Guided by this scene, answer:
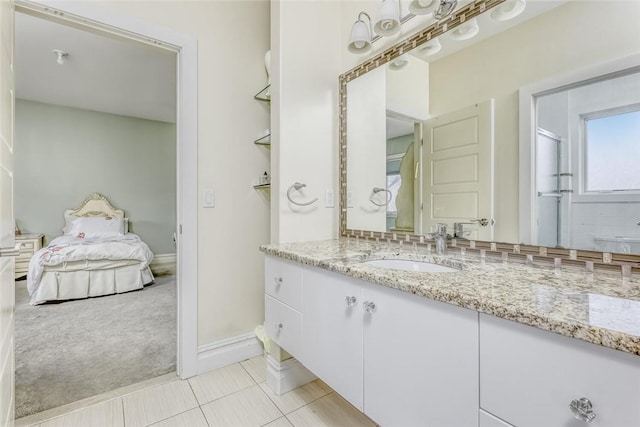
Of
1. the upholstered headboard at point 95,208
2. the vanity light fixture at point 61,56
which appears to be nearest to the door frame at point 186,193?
the vanity light fixture at point 61,56

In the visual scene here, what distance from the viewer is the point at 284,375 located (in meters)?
1.62

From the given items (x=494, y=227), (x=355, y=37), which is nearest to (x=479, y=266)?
(x=494, y=227)

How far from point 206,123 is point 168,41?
477 millimetres

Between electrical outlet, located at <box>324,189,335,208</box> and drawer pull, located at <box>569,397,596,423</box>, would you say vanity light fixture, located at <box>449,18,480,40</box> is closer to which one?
electrical outlet, located at <box>324,189,335,208</box>

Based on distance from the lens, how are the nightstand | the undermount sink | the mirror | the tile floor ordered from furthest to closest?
the nightstand, the tile floor, the undermount sink, the mirror

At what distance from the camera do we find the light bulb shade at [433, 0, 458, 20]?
1.23 metres

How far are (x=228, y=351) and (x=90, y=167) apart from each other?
437cm

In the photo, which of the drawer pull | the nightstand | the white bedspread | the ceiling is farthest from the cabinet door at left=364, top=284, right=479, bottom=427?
the nightstand

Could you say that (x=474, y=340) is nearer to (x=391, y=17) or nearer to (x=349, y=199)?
(x=349, y=199)

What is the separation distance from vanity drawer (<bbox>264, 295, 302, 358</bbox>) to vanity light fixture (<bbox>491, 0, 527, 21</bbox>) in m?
1.52

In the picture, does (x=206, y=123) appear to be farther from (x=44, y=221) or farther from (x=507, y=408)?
(x=44, y=221)

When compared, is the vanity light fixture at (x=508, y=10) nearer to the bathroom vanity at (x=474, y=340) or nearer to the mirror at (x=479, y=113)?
the mirror at (x=479, y=113)

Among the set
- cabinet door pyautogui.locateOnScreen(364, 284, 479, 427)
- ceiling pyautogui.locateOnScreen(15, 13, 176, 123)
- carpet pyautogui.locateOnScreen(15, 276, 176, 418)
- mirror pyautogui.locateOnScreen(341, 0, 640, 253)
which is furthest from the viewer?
ceiling pyautogui.locateOnScreen(15, 13, 176, 123)

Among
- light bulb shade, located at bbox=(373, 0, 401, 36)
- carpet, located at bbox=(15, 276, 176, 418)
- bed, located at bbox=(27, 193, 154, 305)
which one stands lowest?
carpet, located at bbox=(15, 276, 176, 418)
